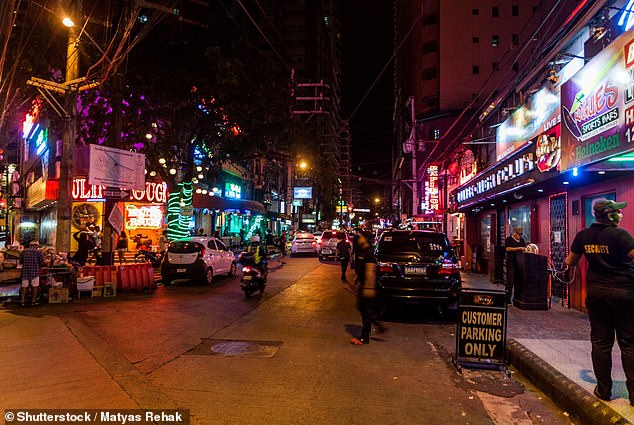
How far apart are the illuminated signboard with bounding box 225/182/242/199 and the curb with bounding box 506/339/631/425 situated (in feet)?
104

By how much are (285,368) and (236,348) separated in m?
1.36

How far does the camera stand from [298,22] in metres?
77.8

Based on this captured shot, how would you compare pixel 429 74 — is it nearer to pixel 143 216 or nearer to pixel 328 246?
pixel 328 246

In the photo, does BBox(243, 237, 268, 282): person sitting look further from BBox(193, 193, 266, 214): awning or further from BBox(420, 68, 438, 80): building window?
BBox(420, 68, 438, 80): building window

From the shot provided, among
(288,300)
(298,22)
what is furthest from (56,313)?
(298,22)

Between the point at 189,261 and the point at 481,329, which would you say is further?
the point at 189,261

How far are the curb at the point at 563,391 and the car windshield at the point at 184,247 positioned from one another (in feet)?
37.6

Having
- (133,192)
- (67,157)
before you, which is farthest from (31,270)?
(133,192)

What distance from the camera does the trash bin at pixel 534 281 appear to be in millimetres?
10609

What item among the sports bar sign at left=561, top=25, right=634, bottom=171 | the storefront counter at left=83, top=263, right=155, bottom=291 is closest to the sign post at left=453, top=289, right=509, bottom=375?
the sports bar sign at left=561, top=25, right=634, bottom=171

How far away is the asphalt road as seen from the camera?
16.3 ft

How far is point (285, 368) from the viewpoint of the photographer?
6402mm

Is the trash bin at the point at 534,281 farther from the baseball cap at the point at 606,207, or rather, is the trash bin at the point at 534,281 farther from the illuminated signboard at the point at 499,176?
the baseball cap at the point at 606,207

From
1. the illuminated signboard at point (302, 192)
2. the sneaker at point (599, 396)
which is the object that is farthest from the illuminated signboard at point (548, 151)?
A: the illuminated signboard at point (302, 192)
